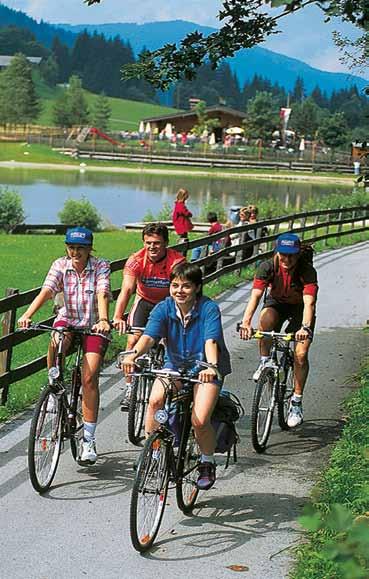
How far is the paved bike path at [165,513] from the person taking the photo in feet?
19.5

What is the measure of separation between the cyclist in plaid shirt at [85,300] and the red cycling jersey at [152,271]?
1.03 metres

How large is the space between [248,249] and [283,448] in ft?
46.5

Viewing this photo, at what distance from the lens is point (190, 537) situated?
646 cm

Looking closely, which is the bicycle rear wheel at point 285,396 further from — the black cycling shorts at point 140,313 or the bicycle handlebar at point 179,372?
the bicycle handlebar at point 179,372

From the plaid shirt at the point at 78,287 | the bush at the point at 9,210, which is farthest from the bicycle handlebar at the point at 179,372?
the bush at the point at 9,210

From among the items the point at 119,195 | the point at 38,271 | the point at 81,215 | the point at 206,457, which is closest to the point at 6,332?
the point at 206,457

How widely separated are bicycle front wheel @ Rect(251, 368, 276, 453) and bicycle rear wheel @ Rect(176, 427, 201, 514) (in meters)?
1.53

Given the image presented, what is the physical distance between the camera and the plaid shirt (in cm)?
766

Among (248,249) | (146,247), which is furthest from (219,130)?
(146,247)

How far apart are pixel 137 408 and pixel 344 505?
2809mm

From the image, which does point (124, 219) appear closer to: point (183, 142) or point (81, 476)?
point (81, 476)

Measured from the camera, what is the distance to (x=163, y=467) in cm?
623

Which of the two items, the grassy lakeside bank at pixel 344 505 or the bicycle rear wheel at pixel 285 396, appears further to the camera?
the bicycle rear wheel at pixel 285 396

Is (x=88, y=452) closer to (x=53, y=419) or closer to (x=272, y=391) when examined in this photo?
(x=53, y=419)
